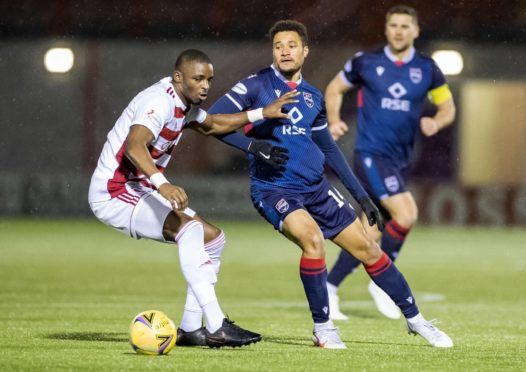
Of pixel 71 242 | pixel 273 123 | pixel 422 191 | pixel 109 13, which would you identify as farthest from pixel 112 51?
pixel 273 123

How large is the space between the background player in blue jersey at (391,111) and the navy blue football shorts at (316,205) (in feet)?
8.19

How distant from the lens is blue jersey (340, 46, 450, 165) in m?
10.5

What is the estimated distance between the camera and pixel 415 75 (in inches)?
412

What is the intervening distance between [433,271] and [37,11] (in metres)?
13.1

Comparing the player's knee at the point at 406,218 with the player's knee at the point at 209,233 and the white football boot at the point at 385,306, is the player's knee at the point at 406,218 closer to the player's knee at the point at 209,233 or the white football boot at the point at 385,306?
the white football boot at the point at 385,306

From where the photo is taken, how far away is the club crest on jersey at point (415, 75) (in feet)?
34.4

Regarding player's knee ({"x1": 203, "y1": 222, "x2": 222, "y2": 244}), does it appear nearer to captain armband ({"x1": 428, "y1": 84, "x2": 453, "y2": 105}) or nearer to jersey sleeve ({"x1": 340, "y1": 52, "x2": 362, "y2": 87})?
jersey sleeve ({"x1": 340, "y1": 52, "x2": 362, "y2": 87})

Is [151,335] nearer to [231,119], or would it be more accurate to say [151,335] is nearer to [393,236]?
[231,119]

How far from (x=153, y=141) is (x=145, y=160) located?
384 millimetres

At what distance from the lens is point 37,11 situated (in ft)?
82.8

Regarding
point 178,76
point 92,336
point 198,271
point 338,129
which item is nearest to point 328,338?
point 198,271

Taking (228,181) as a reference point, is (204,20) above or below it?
above

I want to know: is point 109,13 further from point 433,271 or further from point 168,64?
point 433,271

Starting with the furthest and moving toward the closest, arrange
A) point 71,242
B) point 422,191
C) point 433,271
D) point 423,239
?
point 422,191, point 423,239, point 71,242, point 433,271
